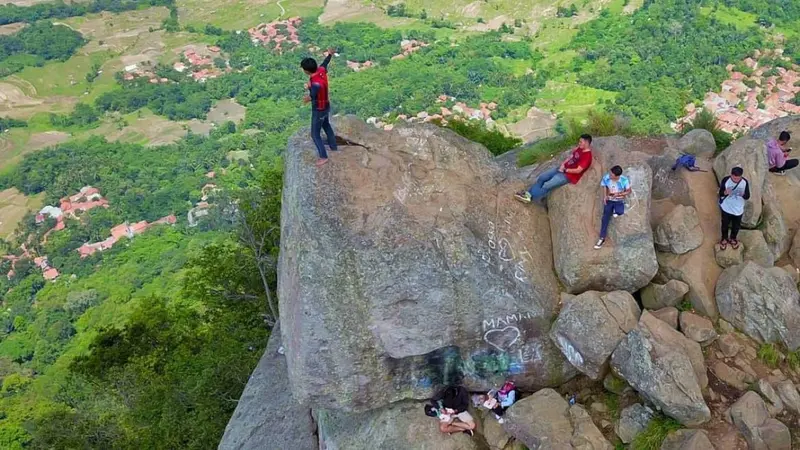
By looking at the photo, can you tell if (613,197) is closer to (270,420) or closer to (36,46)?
(270,420)

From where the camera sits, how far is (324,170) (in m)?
12.2

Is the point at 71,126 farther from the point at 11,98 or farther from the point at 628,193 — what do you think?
the point at 628,193

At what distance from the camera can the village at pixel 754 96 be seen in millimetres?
68500

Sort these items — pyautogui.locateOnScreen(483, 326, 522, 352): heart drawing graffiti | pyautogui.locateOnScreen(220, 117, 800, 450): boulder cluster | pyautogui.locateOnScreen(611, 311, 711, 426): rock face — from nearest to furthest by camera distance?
pyautogui.locateOnScreen(611, 311, 711, 426): rock face
pyautogui.locateOnScreen(220, 117, 800, 450): boulder cluster
pyautogui.locateOnScreen(483, 326, 522, 352): heart drawing graffiti

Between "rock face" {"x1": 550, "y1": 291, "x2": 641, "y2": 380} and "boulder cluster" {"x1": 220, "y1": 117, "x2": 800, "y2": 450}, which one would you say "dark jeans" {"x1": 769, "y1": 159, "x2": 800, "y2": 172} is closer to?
"boulder cluster" {"x1": 220, "y1": 117, "x2": 800, "y2": 450}

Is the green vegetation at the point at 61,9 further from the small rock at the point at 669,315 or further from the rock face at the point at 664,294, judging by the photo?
the small rock at the point at 669,315

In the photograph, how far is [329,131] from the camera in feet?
41.2

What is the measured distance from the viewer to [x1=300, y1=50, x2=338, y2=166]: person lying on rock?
11680 millimetres

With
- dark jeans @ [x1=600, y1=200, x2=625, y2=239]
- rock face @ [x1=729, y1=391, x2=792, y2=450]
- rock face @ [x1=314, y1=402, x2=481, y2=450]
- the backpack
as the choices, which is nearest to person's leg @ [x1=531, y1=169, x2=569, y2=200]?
dark jeans @ [x1=600, y1=200, x2=625, y2=239]

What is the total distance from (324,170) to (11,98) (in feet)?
479

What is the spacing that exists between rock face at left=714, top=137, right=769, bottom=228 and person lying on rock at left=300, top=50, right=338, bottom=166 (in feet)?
27.4

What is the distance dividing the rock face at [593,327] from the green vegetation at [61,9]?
186793 mm

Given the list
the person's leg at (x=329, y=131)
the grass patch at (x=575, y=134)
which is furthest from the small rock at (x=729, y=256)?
the person's leg at (x=329, y=131)

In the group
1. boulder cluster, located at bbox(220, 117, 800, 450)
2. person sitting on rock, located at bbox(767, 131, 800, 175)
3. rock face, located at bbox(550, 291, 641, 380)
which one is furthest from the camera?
person sitting on rock, located at bbox(767, 131, 800, 175)
